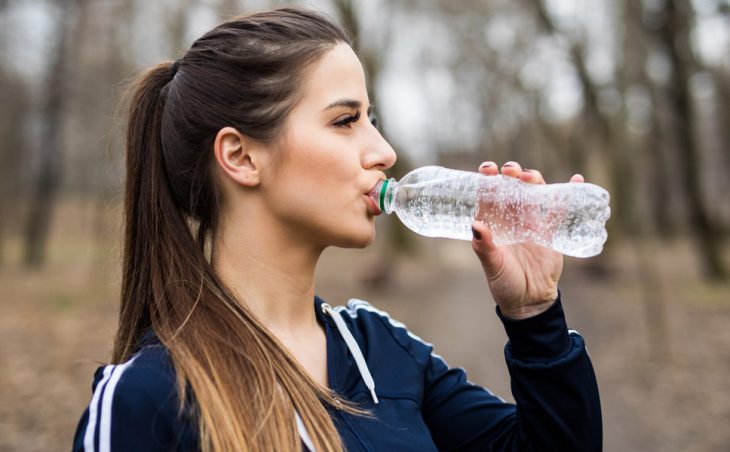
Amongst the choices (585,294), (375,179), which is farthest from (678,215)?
(375,179)

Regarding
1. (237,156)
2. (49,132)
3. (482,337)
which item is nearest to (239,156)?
(237,156)

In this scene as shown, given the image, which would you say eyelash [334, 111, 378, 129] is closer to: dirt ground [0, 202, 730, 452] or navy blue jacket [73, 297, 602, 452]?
navy blue jacket [73, 297, 602, 452]

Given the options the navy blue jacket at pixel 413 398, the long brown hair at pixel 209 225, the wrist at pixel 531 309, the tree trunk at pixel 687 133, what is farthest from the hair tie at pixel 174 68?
the tree trunk at pixel 687 133

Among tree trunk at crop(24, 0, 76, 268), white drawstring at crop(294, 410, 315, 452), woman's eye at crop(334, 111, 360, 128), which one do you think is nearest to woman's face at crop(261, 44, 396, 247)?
woman's eye at crop(334, 111, 360, 128)

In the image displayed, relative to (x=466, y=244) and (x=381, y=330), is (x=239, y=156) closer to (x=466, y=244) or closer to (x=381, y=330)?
(x=381, y=330)

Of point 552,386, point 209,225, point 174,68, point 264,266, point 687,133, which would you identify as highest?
point 687,133

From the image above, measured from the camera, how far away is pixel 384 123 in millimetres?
16328

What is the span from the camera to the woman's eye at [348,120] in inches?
75.4

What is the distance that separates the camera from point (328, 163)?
1.87 m

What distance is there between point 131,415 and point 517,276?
108 cm

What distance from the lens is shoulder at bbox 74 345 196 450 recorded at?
1438 mm

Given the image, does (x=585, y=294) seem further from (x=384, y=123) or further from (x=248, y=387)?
(x=248, y=387)

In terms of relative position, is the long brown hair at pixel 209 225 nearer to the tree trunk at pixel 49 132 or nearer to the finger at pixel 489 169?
the finger at pixel 489 169

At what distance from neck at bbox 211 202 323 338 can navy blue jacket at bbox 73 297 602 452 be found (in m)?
0.16
